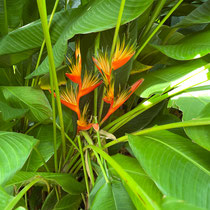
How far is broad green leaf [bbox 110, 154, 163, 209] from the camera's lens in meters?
0.49

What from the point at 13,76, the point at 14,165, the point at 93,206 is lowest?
the point at 93,206

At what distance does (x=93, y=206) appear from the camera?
1.58ft

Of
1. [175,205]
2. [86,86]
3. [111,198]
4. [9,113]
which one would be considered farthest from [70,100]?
[175,205]

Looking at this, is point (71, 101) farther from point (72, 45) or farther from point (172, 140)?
point (72, 45)

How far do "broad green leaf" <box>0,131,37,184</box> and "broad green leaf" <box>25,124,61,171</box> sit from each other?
0.20m

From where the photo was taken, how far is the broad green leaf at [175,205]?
255 mm

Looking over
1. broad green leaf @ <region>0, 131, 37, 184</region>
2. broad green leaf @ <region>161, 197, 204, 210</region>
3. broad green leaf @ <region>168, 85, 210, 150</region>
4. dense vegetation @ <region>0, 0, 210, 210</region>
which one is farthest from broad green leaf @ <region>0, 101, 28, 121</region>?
broad green leaf @ <region>161, 197, 204, 210</region>

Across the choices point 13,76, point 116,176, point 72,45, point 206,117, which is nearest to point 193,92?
point 206,117

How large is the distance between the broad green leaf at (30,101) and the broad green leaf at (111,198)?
0.96 ft

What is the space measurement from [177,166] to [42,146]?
448 mm

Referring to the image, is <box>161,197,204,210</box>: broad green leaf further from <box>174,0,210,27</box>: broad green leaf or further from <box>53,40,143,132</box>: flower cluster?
<box>174,0,210,27</box>: broad green leaf

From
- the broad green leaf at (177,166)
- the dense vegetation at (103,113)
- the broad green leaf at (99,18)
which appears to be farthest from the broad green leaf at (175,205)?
the broad green leaf at (99,18)

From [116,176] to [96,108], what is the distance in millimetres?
230

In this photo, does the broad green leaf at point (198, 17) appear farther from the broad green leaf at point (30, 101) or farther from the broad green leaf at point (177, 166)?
the broad green leaf at point (30, 101)
